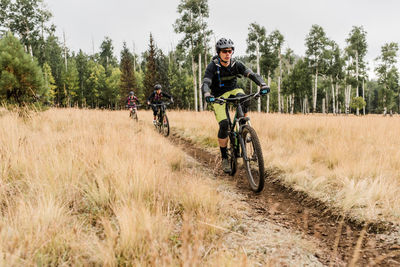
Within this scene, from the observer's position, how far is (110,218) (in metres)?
2.07

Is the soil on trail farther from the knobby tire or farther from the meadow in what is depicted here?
the knobby tire

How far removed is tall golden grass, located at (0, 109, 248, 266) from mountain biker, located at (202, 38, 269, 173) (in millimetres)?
1680

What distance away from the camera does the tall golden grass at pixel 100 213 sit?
1454 millimetres

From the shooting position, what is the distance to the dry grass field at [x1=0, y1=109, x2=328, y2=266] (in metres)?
1.46

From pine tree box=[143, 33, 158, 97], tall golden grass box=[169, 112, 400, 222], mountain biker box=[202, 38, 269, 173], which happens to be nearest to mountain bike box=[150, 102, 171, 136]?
tall golden grass box=[169, 112, 400, 222]

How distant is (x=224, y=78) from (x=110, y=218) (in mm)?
3192

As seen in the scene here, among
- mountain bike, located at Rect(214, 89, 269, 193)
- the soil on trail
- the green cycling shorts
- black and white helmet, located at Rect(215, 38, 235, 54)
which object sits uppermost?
black and white helmet, located at Rect(215, 38, 235, 54)

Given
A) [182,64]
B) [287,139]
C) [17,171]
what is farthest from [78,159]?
[182,64]

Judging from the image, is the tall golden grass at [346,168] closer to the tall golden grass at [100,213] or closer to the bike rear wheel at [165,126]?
the tall golden grass at [100,213]

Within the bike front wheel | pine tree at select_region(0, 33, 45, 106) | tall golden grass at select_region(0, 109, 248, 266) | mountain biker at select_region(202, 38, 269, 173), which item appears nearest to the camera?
tall golden grass at select_region(0, 109, 248, 266)

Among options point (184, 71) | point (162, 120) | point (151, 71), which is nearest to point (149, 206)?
point (162, 120)

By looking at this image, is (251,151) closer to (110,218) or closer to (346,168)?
(346,168)

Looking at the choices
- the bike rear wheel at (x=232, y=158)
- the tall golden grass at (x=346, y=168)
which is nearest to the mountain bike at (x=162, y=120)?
the tall golden grass at (x=346, y=168)

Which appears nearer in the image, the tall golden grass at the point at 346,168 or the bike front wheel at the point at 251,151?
the tall golden grass at the point at 346,168
